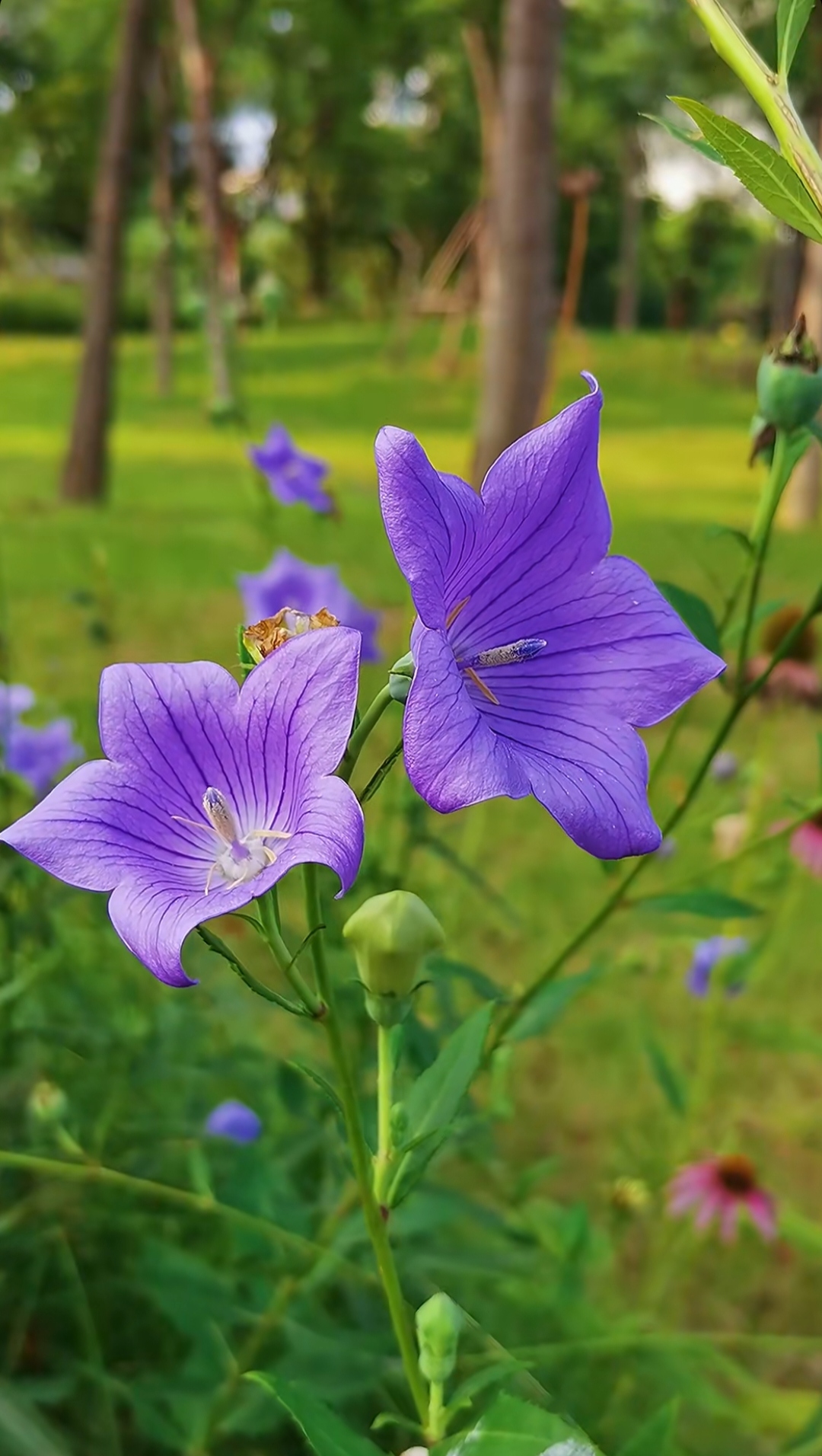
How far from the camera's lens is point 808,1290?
97.0 inches

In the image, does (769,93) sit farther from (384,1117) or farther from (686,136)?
(384,1117)

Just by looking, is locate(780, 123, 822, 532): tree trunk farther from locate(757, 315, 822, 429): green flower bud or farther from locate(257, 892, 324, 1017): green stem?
locate(257, 892, 324, 1017): green stem

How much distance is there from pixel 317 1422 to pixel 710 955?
1.59 metres

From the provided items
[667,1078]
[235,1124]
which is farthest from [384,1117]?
[667,1078]

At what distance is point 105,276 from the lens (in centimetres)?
800

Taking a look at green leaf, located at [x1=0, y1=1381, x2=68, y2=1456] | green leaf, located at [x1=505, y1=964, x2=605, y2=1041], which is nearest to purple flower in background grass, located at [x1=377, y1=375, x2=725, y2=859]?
green leaf, located at [x1=505, y1=964, x2=605, y2=1041]

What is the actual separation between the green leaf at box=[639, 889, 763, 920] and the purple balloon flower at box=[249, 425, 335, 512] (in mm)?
1196

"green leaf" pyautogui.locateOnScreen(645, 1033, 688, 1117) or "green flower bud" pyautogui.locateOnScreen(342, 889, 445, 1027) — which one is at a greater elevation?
"green flower bud" pyautogui.locateOnScreen(342, 889, 445, 1027)

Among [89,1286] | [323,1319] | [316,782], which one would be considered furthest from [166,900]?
[89,1286]

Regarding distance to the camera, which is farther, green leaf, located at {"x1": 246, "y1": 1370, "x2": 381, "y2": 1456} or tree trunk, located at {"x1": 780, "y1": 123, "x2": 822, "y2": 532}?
tree trunk, located at {"x1": 780, "y1": 123, "x2": 822, "y2": 532}

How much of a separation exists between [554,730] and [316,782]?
0.19 meters

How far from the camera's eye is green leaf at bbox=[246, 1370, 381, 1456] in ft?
2.30

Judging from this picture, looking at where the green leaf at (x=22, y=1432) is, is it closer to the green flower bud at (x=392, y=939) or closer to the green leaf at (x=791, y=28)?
the green flower bud at (x=392, y=939)

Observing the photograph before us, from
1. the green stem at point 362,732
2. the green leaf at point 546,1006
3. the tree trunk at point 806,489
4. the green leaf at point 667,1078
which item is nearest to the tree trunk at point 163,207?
the tree trunk at point 806,489
